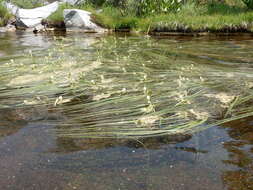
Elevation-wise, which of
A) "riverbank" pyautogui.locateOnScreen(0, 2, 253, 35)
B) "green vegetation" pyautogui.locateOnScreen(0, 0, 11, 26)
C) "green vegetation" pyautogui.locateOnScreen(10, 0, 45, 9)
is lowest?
"riverbank" pyautogui.locateOnScreen(0, 2, 253, 35)

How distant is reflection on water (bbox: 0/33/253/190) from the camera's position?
7.33 ft

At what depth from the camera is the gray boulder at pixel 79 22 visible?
12985 mm

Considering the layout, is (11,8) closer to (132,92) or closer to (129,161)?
(132,92)

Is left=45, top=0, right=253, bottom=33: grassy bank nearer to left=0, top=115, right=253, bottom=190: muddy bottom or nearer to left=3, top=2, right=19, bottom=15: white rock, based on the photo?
left=3, top=2, right=19, bottom=15: white rock

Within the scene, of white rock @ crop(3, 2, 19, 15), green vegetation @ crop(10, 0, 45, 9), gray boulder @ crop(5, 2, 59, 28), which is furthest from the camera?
green vegetation @ crop(10, 0, 45, 9)

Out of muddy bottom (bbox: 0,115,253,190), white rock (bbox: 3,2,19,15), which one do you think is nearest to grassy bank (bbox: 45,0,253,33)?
white rock (bbox: 3,2,19,15)

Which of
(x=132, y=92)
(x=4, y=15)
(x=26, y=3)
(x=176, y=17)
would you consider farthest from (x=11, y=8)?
(x=132, y=92)

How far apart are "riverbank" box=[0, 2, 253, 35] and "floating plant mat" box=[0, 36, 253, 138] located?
457 cm

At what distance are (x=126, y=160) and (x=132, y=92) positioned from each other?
59.3 inches

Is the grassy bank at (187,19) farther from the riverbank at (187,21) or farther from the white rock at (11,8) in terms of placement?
the white rock at (11,8)

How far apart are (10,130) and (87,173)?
1.17 metres

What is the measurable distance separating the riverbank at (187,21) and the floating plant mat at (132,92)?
4.57 m

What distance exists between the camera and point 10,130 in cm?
Result: 313

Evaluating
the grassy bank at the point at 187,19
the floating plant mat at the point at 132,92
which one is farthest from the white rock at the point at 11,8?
the floating plant mat at the point at 132,92
